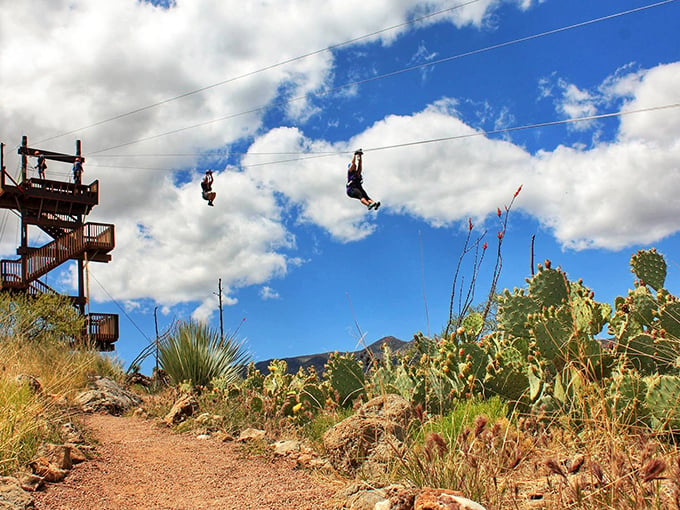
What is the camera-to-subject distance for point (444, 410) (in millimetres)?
4734

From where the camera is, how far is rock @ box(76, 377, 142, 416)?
8.05 metres

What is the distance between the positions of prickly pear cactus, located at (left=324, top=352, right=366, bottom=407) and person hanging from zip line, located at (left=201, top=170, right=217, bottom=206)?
23.2 feet

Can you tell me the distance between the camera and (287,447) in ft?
16.4

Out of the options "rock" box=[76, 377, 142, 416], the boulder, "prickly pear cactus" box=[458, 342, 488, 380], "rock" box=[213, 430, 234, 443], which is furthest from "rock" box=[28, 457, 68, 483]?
"rock" box=[76, 377, 142, 416]

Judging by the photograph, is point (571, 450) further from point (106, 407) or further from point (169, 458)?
point (106, 407)

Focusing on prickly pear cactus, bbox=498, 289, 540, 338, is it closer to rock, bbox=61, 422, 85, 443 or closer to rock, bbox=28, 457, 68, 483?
rock, bbox=28, 457, 68, 483

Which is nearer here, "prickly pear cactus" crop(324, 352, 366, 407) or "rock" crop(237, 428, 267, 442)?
"rock" crop(237, 428, 267, 442)

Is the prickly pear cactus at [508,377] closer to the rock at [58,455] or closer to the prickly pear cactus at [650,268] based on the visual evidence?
the prickly pear cactus at [650,268]

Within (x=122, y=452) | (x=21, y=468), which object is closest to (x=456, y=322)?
(x=122, y=452)

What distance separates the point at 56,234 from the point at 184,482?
2336 centimetres

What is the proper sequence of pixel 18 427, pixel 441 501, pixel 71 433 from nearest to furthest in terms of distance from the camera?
pixel 441 501, pixel 18 427, pixel 71 433

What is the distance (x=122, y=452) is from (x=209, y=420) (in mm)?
1273

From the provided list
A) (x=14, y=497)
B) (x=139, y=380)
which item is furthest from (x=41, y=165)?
(x=14, y=497)

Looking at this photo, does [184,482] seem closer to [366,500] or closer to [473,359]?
[366,500]
